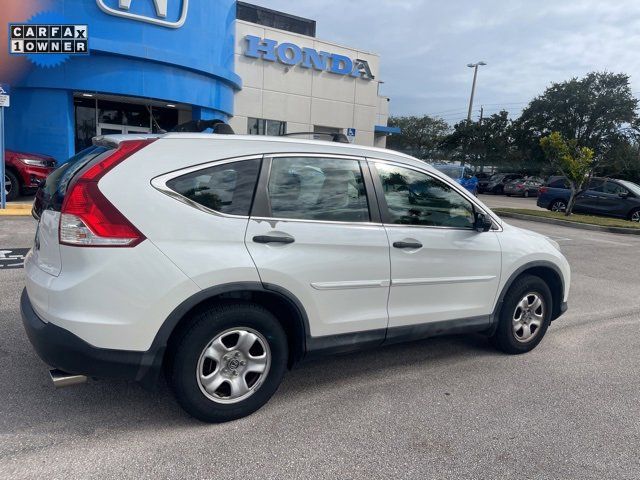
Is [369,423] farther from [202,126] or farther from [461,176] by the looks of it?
[461,176]

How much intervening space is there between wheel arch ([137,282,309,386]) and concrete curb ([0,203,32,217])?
10493 mm

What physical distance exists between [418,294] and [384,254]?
47 centimetres

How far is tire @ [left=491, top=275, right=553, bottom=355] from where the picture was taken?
14.1 feet

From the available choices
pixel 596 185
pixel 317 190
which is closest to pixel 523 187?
pixel 596 185

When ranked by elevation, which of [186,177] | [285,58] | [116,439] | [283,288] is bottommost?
[116,439]

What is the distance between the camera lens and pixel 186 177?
9.52ft

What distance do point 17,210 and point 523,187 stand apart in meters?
29.6

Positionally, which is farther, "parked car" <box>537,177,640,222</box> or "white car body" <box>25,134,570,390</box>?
"parked car" <box>537,177,640,222</box>

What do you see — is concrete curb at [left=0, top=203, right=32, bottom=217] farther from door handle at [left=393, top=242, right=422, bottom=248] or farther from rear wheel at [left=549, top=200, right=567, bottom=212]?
rear wheel at [left=549, top=200, right=567, bottom=212]

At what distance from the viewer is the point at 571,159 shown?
1647 centimetres

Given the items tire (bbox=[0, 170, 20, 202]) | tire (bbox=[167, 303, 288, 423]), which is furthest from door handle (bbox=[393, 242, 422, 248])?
tire (bbox=[0, 170, 20, 202])

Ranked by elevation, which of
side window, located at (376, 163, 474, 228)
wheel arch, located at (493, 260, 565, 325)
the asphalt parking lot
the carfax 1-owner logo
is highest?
the carfax 1-owner logo

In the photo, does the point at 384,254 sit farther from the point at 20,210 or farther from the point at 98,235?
the point at 20,210

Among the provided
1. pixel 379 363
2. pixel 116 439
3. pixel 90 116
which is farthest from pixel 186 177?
pixel 90 116
